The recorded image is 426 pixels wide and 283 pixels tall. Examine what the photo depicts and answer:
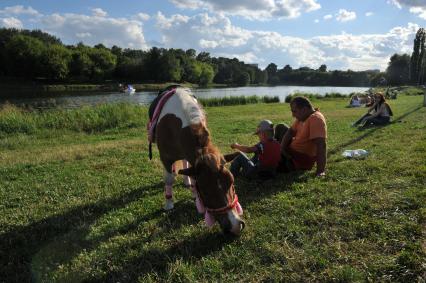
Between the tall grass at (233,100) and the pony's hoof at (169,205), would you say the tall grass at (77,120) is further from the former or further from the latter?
the tall grass at (233,100)

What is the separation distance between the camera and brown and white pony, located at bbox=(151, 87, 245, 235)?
14.0ft

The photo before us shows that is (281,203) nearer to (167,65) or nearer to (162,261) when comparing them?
(162,261)

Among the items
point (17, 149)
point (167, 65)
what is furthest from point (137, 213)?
point (167, 65)

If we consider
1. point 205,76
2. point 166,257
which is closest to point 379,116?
point 166,257

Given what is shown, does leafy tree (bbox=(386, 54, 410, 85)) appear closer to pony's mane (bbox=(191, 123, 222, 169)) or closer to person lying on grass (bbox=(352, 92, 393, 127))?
person lying on grass (bbox=(352, 92, 393, 127))

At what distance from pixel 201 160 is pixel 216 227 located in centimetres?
112

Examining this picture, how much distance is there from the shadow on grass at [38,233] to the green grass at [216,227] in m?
0.02

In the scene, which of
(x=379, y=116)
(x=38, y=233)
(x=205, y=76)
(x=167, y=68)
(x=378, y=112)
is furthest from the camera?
(x=205, y=76)

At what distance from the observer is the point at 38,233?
5.42m

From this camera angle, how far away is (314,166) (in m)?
7.86

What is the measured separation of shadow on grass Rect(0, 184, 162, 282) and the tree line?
8471 centimetres

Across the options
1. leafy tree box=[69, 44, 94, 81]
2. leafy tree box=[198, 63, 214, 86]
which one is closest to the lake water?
leafy tree box=[69, 44, 94, 81]

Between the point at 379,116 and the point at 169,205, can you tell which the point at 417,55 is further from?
the point at 169,205

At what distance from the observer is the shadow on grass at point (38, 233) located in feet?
14.5
